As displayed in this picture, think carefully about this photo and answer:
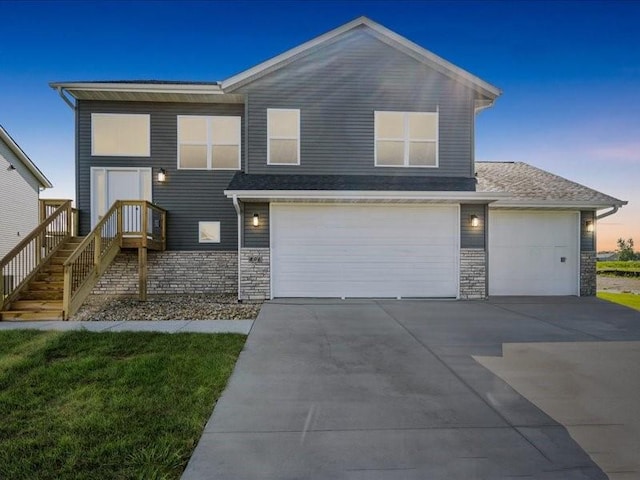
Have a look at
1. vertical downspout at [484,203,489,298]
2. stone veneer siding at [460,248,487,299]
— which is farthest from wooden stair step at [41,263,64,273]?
vertical downspout at [484,203,489,298]

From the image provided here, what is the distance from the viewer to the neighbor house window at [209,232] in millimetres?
10547

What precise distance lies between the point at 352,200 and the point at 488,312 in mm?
4187

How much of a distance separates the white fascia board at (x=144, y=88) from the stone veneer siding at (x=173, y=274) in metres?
4.79

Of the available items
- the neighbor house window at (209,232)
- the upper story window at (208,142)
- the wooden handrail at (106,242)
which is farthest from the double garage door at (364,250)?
the wooden handrail at (106,242)

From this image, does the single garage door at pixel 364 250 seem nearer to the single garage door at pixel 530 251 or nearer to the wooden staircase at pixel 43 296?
the single garage door at pixel 530 251

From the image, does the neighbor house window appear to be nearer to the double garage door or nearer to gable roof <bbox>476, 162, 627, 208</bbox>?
the double garage door

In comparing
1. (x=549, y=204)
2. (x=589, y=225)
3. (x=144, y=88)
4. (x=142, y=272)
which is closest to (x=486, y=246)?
(x=549, y=204)

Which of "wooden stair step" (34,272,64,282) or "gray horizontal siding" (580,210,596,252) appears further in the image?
"gray horizontal siding" (580,210,596,252)

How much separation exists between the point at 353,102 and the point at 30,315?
928 cm

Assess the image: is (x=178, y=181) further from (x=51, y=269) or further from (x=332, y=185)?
(x=332, y=185)

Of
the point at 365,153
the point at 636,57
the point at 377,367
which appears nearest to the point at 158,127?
the point at 365,153

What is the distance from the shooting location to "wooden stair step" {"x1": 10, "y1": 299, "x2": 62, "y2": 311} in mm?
7026

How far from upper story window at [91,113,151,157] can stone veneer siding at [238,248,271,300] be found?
488 centimetres

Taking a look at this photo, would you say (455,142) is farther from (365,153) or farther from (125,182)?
(125,182)
